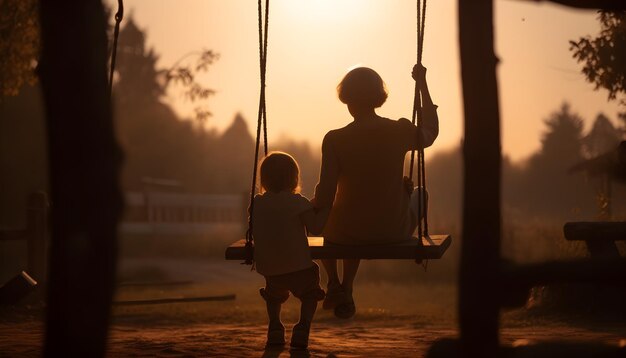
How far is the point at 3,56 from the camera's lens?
17.5 m

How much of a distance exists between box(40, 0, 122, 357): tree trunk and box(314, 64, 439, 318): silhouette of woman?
7.18 feet

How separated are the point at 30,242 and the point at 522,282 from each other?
871 centimetres

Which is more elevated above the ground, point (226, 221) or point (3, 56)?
point (3, 56)

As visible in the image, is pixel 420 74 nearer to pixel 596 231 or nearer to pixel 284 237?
pixel 284 237

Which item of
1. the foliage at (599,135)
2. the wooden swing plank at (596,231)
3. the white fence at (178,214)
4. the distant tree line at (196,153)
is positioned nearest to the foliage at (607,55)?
the distant tree line at (196,153)

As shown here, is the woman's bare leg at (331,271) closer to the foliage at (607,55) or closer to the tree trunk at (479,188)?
the tree trunk at (479,188)

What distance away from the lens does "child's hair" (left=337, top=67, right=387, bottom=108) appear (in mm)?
7355

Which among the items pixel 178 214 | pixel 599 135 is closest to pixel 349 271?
pixel 178 214

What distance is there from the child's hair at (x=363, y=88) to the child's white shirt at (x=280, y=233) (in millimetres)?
813

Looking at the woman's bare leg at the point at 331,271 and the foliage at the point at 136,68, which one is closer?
the woman's bare leg at the point at 331,271

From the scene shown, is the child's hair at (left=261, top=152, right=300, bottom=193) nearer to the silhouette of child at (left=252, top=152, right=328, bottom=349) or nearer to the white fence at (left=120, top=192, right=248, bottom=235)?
the silhouette of child at (left=252, top=152, right=328, bottom=349)

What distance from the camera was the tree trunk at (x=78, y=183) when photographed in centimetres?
517

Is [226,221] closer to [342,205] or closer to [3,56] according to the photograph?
[3,56]

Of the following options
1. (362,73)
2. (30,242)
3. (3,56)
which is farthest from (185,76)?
(362,73)
